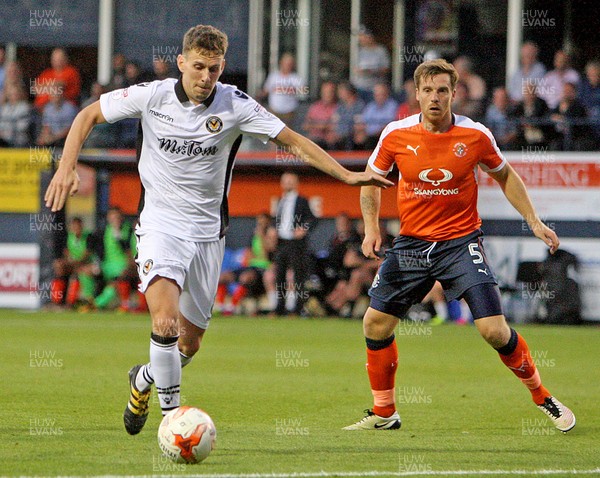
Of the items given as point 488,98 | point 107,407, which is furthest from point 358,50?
point 107,407

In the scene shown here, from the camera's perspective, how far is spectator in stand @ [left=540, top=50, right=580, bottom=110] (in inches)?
835

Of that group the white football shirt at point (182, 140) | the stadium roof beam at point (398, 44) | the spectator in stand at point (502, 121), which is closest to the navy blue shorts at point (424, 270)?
the white football shirt at point (182, 140)

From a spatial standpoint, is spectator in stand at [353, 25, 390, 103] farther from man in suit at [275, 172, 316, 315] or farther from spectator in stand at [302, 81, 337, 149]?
man in suit at [275, 172, 316, 315]

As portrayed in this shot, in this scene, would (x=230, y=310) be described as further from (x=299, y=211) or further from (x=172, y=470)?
(x=172, y=470)

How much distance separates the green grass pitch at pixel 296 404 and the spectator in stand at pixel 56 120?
6605mm

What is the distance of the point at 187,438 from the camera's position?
19.9 feet

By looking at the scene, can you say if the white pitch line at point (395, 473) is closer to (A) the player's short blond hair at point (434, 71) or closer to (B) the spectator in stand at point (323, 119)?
(A) the player's short blond hair at point (434, 71)

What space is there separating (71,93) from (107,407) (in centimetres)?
1610

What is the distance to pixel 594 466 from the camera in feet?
20.6

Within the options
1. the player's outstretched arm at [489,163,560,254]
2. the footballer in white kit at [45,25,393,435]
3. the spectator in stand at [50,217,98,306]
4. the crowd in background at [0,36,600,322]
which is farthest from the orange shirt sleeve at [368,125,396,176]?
the spectator in stand at [50,217,98,306]

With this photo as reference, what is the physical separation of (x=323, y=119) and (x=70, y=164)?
15.8m

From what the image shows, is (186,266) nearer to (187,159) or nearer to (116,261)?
(187,159)

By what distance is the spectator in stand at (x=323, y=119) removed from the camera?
2175 cm

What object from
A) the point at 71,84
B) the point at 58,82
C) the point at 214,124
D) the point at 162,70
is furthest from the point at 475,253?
the point at 58,82
